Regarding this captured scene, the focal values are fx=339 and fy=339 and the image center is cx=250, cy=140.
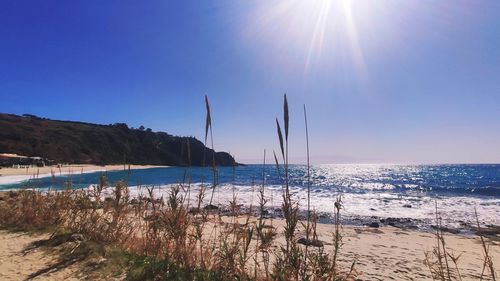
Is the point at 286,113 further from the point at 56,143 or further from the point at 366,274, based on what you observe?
the point at 56,143

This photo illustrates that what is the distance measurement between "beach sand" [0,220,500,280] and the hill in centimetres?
4168

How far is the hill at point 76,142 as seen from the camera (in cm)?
6581

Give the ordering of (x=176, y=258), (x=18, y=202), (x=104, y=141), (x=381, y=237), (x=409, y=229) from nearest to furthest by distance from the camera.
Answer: (x=176, y=258) → (x=18, y=202) → (x=381, y=237) → (x=409, y=229) → (x=104, y=141)

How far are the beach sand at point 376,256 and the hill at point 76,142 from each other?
41.7 m

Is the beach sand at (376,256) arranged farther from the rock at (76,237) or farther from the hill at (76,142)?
the hill at (76,142)

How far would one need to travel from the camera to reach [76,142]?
3191 inches

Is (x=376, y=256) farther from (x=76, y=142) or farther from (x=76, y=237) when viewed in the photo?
(x=76, y=142)

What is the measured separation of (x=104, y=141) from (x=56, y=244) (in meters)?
92.6

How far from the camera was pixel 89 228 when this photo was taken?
5.33 metres

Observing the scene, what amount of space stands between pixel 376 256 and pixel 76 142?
85.5 meters

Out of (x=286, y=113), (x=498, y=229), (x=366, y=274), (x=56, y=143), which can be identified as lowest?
(x=498, y=229)

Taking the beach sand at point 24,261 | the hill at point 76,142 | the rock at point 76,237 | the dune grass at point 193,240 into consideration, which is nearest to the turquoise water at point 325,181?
the dune grass at point 193,240

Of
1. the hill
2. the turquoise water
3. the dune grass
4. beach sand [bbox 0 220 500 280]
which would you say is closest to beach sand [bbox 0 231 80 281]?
beach sand [bbox 0 220 500 280]

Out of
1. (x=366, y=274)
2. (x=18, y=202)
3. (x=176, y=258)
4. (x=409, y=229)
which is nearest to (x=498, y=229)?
(x=409, y=229)
